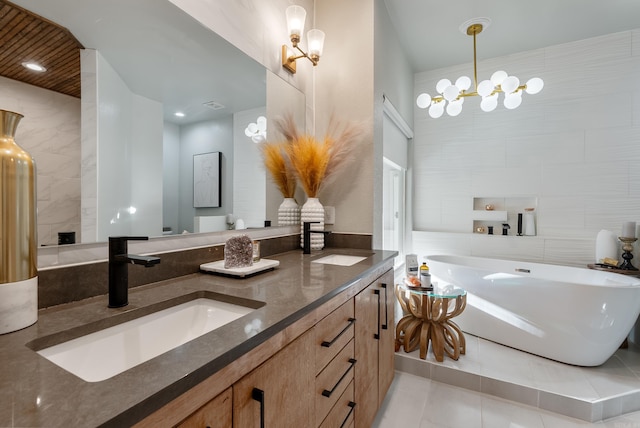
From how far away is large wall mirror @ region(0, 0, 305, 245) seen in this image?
2.59 ft

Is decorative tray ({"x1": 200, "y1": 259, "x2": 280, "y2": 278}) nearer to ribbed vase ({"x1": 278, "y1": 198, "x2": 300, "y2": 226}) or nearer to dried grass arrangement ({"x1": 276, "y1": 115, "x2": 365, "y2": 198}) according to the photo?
ribbed vase ({"x1": 278, "y1": 198, "x2": 300, "y2": 226})

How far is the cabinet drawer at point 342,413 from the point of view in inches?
38.2

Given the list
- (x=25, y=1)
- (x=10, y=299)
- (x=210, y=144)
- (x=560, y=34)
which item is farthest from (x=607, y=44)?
(x=10, y=299)

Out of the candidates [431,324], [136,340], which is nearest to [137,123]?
[136,340]

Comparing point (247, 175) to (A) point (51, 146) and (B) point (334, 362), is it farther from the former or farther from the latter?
(B) point (334, 362)

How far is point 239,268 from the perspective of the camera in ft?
3.75

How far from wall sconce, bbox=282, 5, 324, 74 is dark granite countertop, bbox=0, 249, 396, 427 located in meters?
1.46

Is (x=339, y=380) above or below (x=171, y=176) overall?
below

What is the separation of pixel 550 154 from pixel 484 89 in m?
1.50

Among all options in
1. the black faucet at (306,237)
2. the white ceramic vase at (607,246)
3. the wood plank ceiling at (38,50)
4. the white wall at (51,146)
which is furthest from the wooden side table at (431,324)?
the wood plank ceiling at (38,50)

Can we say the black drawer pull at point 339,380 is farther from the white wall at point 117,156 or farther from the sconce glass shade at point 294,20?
the sconce glass shade at point 294,20

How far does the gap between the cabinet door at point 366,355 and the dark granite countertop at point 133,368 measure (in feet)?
1.00

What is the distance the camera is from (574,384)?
5.92 ft

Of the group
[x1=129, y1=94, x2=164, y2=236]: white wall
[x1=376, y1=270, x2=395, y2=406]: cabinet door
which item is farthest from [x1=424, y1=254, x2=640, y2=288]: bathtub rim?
[x1=129, y1=94, x2=164, y2=236]: white wall
